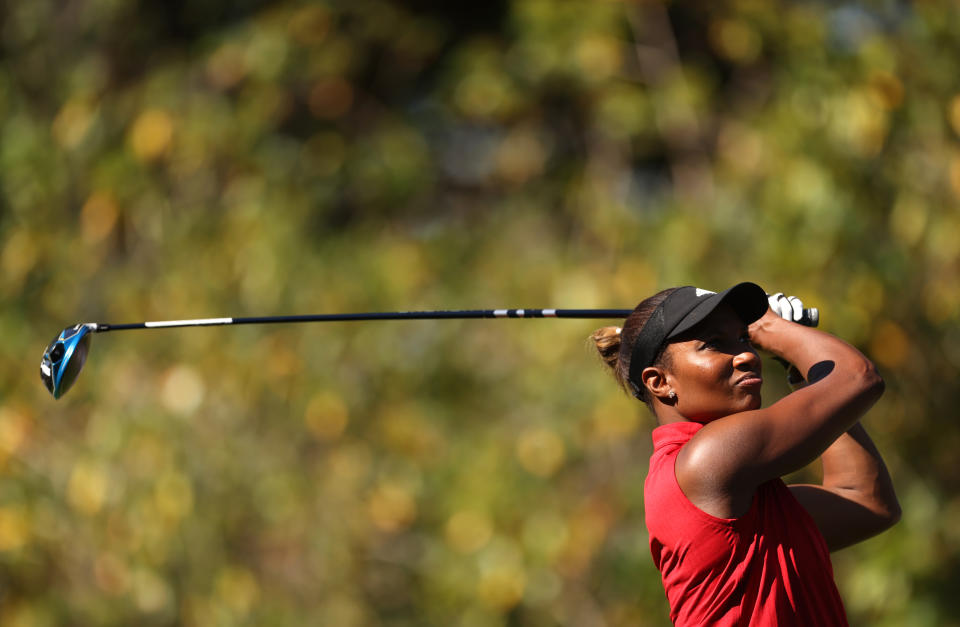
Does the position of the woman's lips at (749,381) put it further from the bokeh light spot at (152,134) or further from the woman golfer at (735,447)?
the bokeh light spot at (152,134)

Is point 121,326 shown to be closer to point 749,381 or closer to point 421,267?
point 749,381

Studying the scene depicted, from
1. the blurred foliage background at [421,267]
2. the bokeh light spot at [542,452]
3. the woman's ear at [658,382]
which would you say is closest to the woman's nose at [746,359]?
the woman's ear at [658,382]

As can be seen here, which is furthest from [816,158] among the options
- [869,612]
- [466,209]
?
[466,209]

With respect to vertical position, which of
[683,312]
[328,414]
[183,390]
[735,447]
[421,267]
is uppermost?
[421,267]

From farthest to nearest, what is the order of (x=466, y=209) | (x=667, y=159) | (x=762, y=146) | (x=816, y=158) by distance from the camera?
(x=466, y=209) < (x=667, y=159) < (x=762, y=146) < (x=816, y=158)

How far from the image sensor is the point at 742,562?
1965 mm

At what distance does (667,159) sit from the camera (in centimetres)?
604

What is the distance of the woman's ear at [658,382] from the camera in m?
2.14

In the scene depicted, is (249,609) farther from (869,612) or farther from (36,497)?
(869,612)

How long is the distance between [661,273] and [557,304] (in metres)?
0.47

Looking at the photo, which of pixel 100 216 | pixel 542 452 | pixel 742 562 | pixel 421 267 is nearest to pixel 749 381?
pixel 742 562

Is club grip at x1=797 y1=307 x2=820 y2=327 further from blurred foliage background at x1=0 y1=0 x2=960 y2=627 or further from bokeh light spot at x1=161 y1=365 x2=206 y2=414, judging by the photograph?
bokeh light spot at x1=161 y1=365 x2=206 y2=414

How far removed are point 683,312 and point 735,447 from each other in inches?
11.4

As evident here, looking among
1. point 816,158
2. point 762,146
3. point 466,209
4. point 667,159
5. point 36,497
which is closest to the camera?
point 816,158
